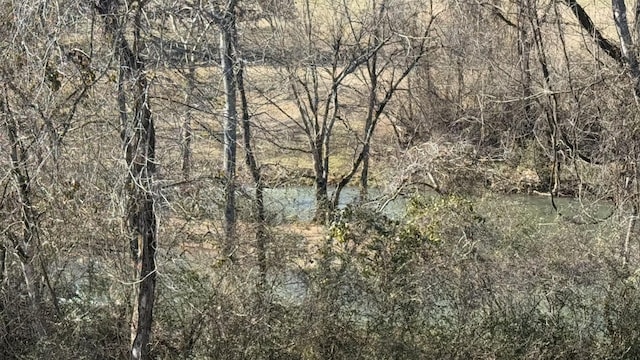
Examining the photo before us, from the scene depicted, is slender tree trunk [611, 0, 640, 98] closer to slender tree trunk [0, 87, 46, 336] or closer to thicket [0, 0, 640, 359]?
thicket [0, 0, 640, 359]

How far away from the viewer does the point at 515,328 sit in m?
7.36

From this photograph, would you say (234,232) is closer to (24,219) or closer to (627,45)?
(24,219)

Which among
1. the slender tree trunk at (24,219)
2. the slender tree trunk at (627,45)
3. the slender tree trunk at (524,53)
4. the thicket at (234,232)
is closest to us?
the thicket at (234,232)

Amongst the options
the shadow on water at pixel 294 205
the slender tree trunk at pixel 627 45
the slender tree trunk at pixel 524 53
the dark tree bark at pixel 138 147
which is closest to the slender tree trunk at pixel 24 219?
the dark tree bark at pixel 138 147

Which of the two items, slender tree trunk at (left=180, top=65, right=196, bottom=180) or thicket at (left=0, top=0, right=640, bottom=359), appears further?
slender tree trunk at (left=180, top=65, right=196, bottom=180)

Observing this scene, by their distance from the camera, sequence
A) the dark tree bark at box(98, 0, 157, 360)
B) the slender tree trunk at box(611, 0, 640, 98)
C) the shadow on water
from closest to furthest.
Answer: the dark tree bark at box(98, 0, 157, 360)
the shadow on water
the slender tree trunk at box(611, 0, 640, 98)

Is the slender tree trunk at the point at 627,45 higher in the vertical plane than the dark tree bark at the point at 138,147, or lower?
higher

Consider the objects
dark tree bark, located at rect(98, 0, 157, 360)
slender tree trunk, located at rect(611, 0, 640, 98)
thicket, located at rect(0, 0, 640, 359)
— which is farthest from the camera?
slender tree trunk, located at rect(611, 0, 640, 98)

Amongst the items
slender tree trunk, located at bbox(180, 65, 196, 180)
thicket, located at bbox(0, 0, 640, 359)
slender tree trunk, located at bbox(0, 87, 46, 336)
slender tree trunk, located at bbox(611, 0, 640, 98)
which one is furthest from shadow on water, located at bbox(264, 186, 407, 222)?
slender tree trunk, located at bbox(611, 0, 640, 98)

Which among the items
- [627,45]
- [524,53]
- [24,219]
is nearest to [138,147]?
[24,219]

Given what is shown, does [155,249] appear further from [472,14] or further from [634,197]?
[472,14]

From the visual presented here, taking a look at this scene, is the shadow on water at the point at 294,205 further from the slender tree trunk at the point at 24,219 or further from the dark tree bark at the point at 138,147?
the slender tree trunk at the point at 24,219

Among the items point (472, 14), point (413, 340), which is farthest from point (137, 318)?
point (472, 14)

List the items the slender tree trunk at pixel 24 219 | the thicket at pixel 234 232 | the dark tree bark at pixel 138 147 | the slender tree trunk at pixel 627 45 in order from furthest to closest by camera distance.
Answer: the slender tree trunk at pixel 627 45, the slender tree trunk at pixel 24 219, the thicket at pixel 234 232, the dark tree bark at pixel 138 147
